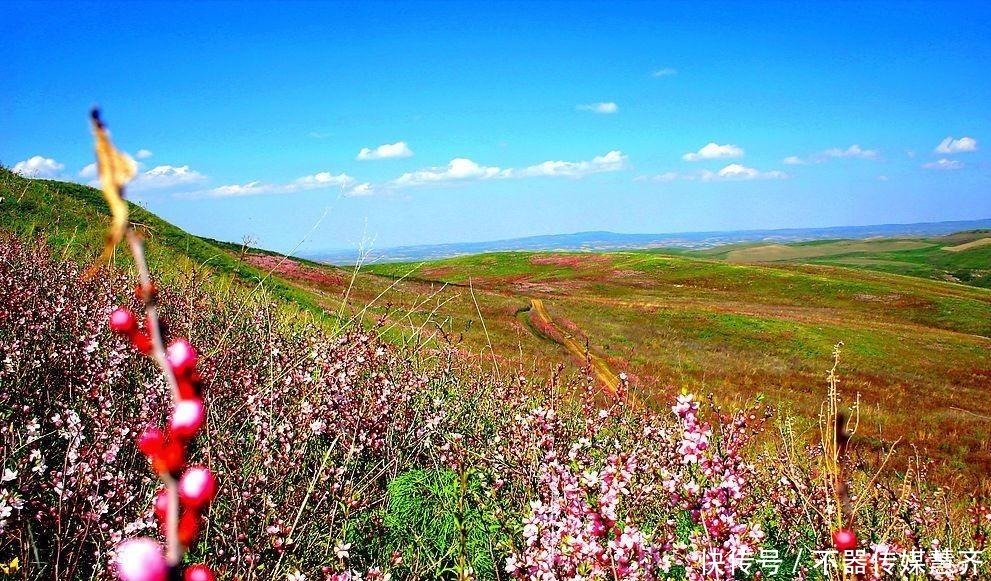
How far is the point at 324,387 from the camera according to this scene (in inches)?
196

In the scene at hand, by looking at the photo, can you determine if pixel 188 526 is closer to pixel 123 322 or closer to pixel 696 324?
pixel 123 322

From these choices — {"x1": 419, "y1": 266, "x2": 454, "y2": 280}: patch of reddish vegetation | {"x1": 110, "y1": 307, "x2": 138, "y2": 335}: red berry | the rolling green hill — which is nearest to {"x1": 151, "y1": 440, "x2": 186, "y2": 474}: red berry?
{"x1": 110, "y1": 307, "x2": 138, "y2": 335}: red berry

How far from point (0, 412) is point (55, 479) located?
1320 millimetres

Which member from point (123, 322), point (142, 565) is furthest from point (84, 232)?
point (142, 565)

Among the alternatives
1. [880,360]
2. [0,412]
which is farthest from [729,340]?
[0,412]

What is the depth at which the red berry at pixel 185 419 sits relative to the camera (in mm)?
580

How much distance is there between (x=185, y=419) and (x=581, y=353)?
29.9 meters

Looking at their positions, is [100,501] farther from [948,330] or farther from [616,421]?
[948,330]

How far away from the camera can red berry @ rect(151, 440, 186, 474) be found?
57 cm

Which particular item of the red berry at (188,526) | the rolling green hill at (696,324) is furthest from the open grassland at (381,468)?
the red berry at (188,526)

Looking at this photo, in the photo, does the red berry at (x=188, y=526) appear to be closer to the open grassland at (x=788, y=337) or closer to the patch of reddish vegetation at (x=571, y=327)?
the open grassland at (x=788, y=337)

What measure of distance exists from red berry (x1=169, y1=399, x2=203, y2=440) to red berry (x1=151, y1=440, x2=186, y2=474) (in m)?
0.01

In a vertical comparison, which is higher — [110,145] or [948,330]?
[110,145]

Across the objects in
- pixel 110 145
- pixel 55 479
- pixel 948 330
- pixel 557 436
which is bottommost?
pixel 948 330
